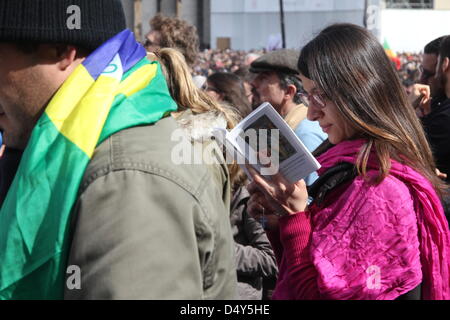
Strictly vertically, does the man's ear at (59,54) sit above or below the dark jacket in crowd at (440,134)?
above

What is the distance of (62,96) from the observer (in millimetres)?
1361

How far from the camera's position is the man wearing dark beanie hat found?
118 cm

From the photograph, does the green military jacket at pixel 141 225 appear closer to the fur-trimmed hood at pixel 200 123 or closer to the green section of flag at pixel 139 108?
the green section of flag at pixel 139 108

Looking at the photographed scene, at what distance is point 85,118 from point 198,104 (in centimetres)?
169

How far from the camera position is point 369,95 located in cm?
224

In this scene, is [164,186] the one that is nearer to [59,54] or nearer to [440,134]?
[59,54]

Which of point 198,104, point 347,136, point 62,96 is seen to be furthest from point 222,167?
point 198,104

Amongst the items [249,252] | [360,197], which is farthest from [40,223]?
[249,252]

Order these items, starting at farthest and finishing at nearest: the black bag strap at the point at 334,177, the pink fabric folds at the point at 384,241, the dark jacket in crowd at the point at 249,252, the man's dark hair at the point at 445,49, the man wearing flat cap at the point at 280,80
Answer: the man wearing flat cap at the point at 280,80 < the man's dark hair at the point at 445,49 < the dark jacket in crowd at the point at 249,252 < the black bag strap at the point at 334,177 < the pink fabric folds at the point at 384,241

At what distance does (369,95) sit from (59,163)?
1285 mm

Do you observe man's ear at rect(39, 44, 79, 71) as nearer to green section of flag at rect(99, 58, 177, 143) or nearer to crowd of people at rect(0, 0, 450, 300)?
crowd of people at rect(0, 0, 450, 300)

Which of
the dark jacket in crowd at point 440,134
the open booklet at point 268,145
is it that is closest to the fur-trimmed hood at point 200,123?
the open booklet at point 268,145

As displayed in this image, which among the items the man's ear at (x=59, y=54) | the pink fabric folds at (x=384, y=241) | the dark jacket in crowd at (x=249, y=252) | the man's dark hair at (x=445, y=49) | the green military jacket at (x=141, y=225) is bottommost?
the dark jacket in crowd at (x=249, y=252)

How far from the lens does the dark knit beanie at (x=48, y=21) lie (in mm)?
1351
